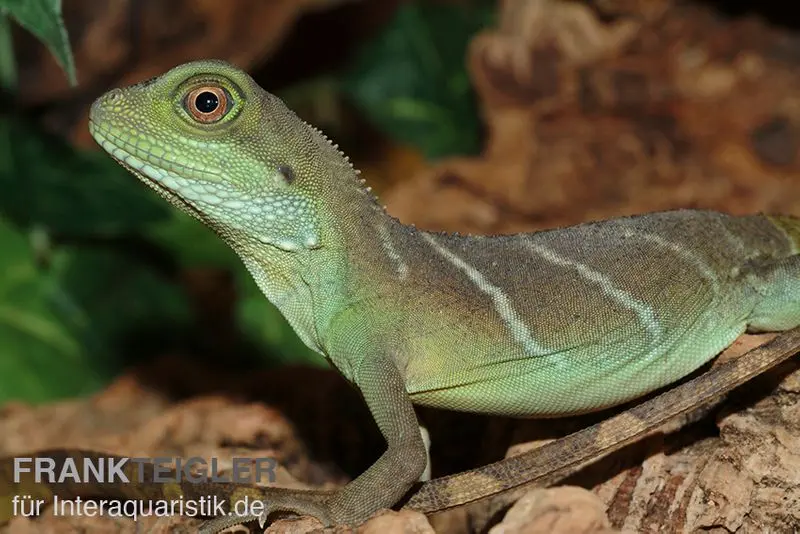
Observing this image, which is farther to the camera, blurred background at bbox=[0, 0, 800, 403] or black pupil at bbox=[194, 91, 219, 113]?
blurred background at bbox=[0, 0, 800, 403]

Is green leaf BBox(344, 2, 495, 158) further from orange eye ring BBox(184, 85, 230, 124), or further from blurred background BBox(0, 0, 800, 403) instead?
orange eye ring BBox(184, 85, 230, 124)

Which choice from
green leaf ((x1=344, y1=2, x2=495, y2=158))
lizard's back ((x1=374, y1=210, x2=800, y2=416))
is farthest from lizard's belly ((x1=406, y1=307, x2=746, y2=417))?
green leaf ((x1=344, y1=2, x2=495, y2=158))

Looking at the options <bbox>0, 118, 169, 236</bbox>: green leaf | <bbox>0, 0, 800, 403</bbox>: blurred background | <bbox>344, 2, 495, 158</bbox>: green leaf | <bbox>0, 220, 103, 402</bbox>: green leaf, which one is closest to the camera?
<bbox>0, 220, 103, 402</bbox>: green leaf

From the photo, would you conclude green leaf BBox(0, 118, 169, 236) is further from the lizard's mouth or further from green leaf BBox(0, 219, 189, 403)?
the lizard's mouth

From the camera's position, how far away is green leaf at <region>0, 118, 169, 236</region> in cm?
632

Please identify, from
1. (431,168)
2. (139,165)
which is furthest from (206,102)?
(431,168)

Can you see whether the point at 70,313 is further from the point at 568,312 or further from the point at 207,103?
the point at 568,312

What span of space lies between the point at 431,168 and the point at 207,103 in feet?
13.9

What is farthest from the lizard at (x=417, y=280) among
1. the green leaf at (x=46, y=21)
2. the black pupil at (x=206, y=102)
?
the green leaf at (x=46, y=21)

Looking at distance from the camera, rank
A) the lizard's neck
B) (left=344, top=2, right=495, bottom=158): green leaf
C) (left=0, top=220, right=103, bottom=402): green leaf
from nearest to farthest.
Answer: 1. the lizard's neck
2. (left=0, top=220, right=103, bottom=402): green leaf
3. (left=344, top=2, right=495, bottom=158): green leaf

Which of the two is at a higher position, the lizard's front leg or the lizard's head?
the lizard's head

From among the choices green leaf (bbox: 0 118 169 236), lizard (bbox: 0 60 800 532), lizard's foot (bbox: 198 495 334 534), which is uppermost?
green leaf (bbox: 0 118 169 236)

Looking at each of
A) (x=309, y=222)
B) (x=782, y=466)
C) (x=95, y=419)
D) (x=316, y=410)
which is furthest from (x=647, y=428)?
(x=95, y=419)

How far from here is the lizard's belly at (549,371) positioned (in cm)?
366
